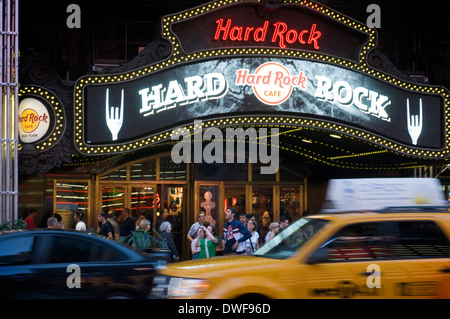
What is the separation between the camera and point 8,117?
14.4 meters

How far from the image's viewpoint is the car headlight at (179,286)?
305 inches

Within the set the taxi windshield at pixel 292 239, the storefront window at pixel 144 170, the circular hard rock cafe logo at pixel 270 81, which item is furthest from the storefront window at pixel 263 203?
the taxi windshield at pixel 292 239

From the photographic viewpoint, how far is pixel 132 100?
15.9 m

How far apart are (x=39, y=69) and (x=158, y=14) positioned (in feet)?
26.5

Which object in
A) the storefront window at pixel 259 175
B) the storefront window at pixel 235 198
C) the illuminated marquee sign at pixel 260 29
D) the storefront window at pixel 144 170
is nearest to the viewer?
the illuminated marquee sign at pixel 260 29

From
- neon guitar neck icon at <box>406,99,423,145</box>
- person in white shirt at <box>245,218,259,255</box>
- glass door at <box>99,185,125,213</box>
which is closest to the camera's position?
person in white shirt at <box>245,218,259,255</box>

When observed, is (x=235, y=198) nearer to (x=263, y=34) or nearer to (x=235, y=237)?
(x=263, y=34)

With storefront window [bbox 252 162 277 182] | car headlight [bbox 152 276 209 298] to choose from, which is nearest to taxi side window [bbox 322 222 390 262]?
car headlight [bbox 152 276 209 298]

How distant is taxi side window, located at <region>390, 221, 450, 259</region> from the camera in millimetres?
8062

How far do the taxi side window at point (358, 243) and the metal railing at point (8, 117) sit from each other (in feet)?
27.5

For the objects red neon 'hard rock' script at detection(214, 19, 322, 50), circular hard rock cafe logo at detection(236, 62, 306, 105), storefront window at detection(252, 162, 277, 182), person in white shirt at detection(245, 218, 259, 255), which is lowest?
person in white shirt at detection(245, 218, 259, 255)

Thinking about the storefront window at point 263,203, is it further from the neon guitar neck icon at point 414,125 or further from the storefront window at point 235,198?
the neon guitar neck icon at point 414,125

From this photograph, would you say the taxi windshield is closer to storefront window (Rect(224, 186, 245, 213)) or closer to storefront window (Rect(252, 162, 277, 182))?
storefront window (Rect(224, 186, 245, 213))

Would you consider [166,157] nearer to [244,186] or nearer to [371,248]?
[244,186]
